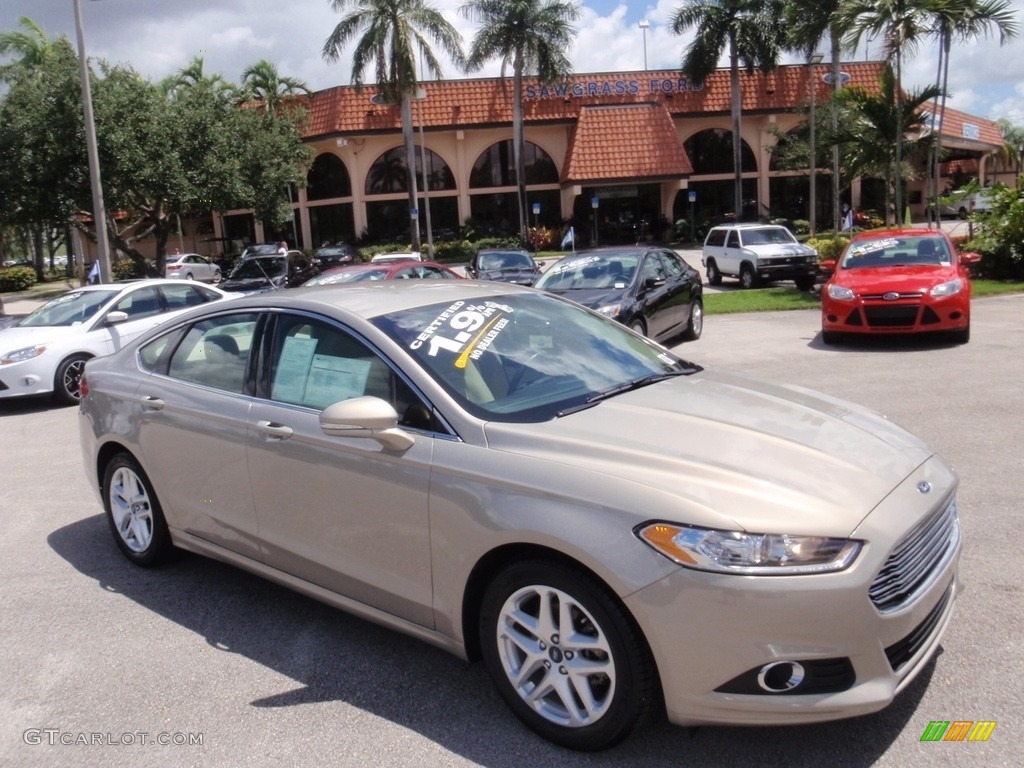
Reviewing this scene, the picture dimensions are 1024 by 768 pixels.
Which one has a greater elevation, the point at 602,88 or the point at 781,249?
the point at 602,88

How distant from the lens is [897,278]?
39.7ft

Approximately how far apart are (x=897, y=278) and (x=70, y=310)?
11.2m

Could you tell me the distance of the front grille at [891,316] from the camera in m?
11.7

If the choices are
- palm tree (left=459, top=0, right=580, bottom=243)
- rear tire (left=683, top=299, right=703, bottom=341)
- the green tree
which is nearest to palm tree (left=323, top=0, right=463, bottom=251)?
palm tree (left=459, top=0, right=580, bottom=243)

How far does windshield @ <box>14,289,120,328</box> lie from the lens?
473 inches

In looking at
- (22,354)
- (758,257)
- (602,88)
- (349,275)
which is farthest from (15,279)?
(22,354)

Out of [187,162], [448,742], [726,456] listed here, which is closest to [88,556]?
[448,742]

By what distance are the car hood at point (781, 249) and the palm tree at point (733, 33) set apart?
64.8 ft

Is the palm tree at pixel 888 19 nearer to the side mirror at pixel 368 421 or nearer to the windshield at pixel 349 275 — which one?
the windshield at pixel 349 275

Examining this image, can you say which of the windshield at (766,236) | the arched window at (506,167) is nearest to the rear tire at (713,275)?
the windshield at (766,236)

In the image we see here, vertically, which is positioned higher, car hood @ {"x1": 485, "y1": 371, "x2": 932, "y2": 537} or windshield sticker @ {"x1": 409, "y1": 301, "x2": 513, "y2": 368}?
windshield sticker @ {"x1": 409, "y1": 301, "x2": 513, "y2": 368}

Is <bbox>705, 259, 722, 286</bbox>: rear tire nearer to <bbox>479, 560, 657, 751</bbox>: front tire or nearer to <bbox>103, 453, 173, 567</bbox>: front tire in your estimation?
<bbox>103, 453, 173, 567</bbox>: front tire

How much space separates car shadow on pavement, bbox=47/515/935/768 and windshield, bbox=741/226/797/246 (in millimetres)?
21805

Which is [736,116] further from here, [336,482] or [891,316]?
[336,482]
